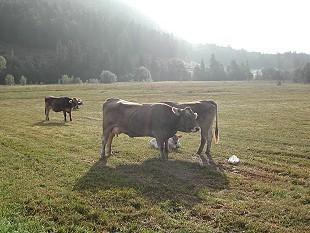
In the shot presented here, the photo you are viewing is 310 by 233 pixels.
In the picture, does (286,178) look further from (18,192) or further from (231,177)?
(18,192)

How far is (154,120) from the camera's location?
1455cm

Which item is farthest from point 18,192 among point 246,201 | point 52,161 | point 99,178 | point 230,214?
point 246,201

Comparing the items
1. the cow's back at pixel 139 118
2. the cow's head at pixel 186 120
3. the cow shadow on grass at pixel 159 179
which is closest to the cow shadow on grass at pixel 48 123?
the cow's back at pixel 139 118

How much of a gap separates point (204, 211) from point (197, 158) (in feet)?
21.5

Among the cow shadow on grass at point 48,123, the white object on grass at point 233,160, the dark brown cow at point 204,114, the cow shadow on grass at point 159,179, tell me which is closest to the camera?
the cow shadow on grass at point 159,179

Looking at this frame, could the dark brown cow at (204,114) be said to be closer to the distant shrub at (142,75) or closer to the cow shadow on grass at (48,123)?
the cow shadow on grass at (48,123)

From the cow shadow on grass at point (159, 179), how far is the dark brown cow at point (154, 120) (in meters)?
1.32

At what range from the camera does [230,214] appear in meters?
9.17

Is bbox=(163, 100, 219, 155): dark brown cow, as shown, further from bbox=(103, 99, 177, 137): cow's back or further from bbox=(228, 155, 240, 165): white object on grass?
bbox=(103, 99, 177, 137): cow's back

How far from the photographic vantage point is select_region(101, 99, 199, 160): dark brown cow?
47.7 ft

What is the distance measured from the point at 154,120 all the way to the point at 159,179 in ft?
10.8

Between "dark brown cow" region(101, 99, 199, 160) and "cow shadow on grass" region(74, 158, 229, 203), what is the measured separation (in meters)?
1.32

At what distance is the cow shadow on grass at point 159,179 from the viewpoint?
35.5 ft

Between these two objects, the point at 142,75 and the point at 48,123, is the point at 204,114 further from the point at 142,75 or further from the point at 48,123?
the point at 142,75
